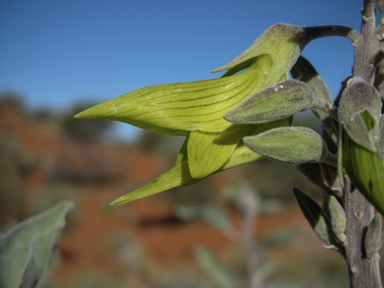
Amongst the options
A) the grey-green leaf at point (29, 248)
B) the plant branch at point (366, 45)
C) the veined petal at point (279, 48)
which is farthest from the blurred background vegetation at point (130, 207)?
the plant branch at point (366, 45)

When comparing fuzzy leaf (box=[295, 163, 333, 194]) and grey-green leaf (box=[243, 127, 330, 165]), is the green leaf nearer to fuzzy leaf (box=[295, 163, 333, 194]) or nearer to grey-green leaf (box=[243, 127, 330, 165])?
grey-green leaf (box=[243, 127, 330, 165])

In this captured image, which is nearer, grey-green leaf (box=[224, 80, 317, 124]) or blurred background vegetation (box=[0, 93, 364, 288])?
grey-green leaf (box=[224, 80, 317, 124])

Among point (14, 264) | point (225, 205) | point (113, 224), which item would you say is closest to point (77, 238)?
point (113, 224)

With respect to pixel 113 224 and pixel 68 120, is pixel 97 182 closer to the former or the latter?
pixel 113 224

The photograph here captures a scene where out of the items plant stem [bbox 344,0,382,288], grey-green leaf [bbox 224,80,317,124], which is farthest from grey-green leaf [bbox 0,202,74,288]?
plant stem [bbox 344,0,382,288]

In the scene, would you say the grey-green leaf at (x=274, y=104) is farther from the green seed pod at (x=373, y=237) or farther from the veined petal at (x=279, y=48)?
the green seed pod at (x=373, y=237)

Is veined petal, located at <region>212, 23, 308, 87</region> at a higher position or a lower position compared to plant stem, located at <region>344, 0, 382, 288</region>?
higher
